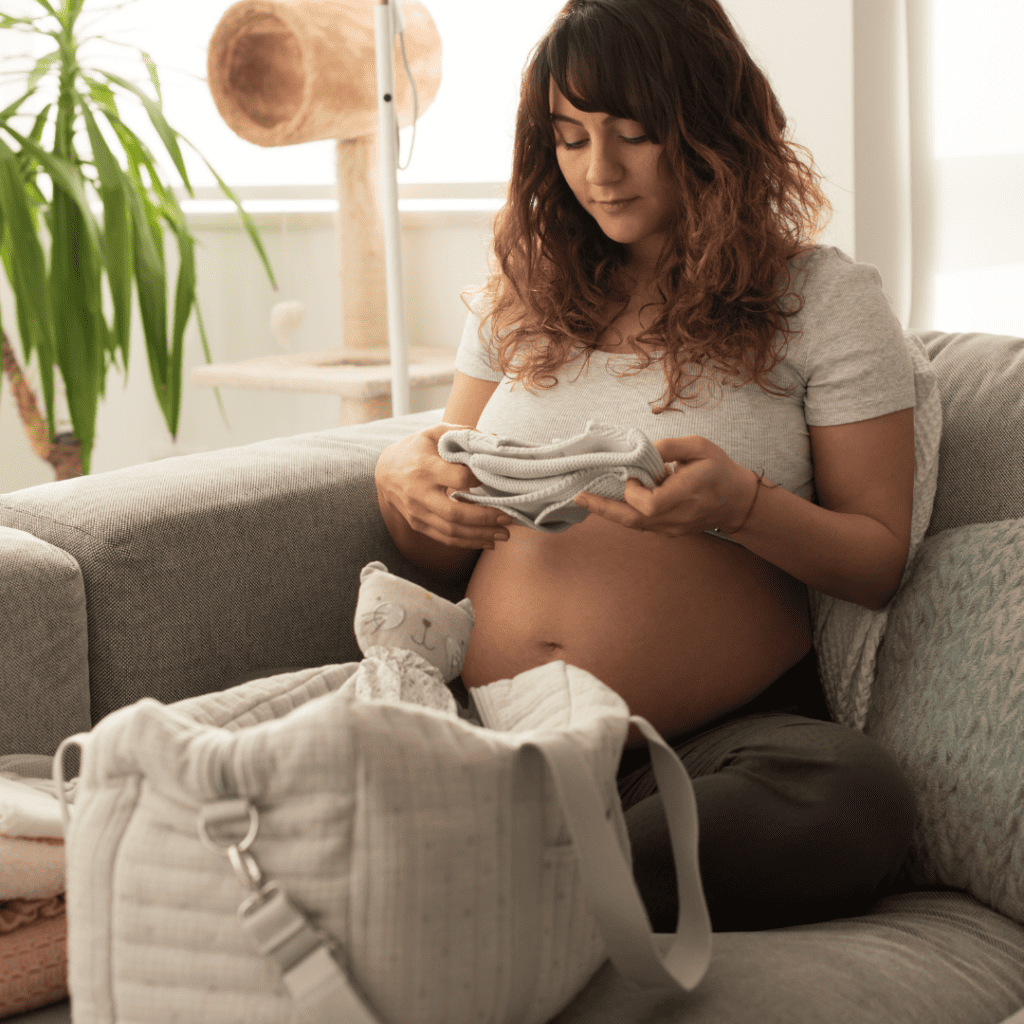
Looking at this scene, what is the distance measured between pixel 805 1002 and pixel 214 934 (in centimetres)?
36

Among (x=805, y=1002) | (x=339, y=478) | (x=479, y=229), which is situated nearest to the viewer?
(x=805, y=1002)

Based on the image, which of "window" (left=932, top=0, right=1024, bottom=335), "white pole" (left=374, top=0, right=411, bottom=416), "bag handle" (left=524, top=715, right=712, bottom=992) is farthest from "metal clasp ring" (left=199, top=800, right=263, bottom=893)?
"window" (left=932, top=0, right=1024, bottom=335)

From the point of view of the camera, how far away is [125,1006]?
1.91ft

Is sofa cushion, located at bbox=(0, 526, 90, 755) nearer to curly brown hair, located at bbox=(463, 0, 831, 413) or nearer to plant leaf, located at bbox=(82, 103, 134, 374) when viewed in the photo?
curly brown hair, located at bbox=(463, 0, 831, 413)

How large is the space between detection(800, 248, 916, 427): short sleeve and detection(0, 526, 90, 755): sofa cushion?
2.32ft

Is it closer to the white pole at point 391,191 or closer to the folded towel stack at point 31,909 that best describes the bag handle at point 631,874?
the folded towel stack at point 31,909

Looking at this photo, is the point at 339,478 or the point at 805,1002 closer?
the point at 805,1002

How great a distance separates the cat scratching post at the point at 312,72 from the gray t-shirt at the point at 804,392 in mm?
1203

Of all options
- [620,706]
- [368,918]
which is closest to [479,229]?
[620,706]

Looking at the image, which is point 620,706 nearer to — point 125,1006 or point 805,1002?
point 805,1002

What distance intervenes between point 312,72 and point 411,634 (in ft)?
4.67

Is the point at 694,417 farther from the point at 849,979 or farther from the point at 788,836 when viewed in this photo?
the point at 849,979

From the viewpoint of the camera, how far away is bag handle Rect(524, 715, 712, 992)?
0.59 m

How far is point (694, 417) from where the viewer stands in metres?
1.06
